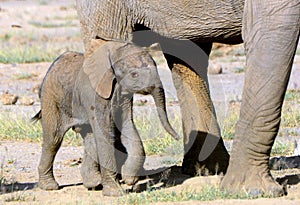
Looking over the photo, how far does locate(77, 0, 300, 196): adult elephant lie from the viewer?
602 cm

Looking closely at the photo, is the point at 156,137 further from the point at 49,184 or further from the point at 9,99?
the point at 9,99

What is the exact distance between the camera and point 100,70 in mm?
6461

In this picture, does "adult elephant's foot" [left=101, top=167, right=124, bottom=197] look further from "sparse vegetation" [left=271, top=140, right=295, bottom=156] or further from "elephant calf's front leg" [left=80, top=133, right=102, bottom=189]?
"sparse vegetation" [left=271, top=140, right=295, bottom=156]

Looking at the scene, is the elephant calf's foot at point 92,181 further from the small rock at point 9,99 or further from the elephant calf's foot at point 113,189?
the small rock at point 9,99

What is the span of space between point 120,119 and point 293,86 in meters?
5.91

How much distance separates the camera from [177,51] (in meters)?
7.47

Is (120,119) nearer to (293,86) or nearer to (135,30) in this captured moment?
(135,30)

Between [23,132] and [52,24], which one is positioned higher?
[23,132]

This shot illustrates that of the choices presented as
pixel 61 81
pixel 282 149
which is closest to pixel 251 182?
pixel 61 81

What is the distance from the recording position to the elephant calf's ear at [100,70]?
636cm

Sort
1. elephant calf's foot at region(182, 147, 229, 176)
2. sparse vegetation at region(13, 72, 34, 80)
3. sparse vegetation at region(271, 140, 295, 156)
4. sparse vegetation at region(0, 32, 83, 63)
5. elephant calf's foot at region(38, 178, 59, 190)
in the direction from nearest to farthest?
1. elephant calf's foot at region(38, 178, 59, 190)
2. elephant calf's foot at region(182, 147, 229, 176)
3. sparse vegetation at region(271, 140, 295, 156)
4. sparse vegetation at region(13, 72, 34, 80)
5. sparse vegetation at region(0, 32, 83, 63)

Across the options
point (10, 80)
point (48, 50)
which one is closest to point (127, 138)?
point (10, 80)

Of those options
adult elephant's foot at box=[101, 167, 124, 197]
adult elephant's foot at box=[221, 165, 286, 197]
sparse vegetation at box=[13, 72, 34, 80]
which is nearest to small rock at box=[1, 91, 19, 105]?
sparse vegetation at box=[13, 72, 34, 80]

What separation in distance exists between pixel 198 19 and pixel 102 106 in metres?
0.96
